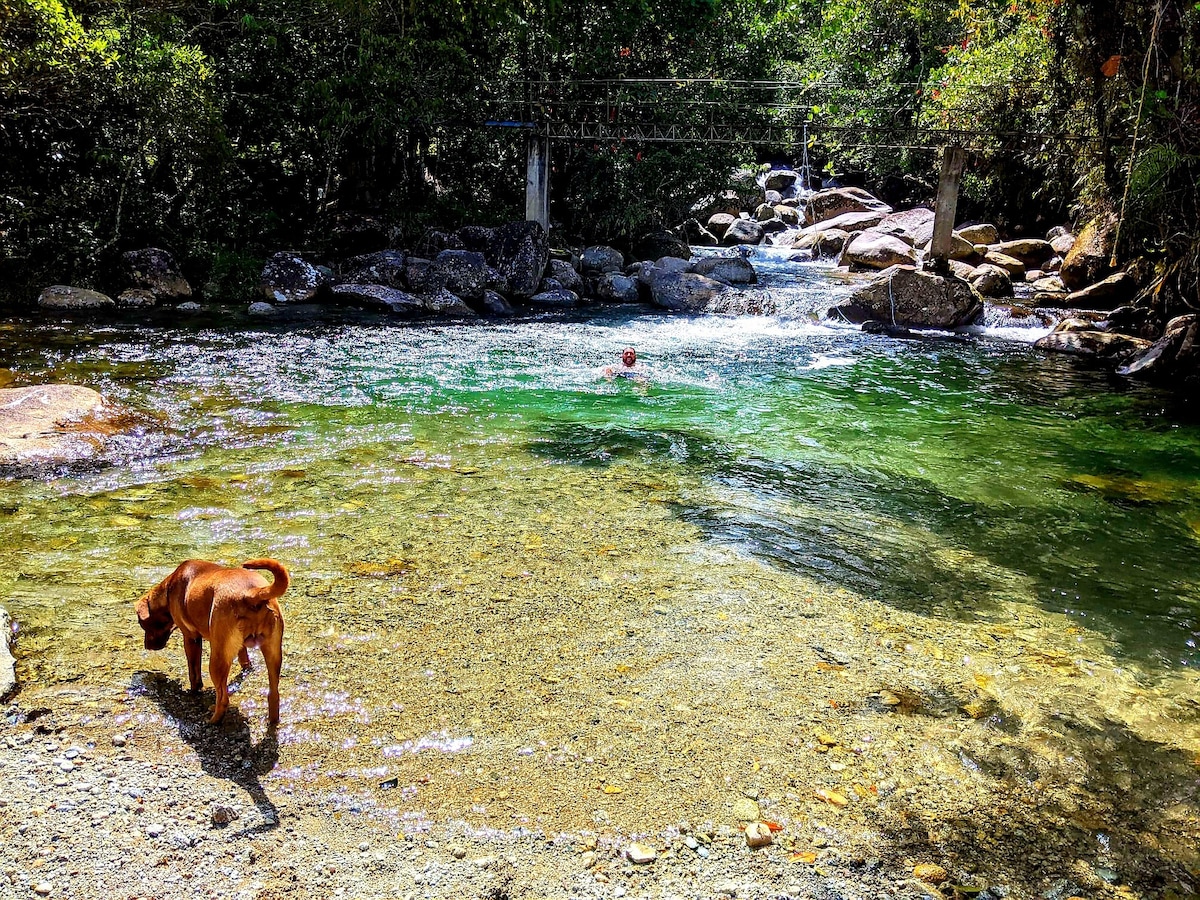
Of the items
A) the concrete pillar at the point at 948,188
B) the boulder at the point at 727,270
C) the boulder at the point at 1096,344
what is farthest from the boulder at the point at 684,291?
the boulder at the point at 1096,344

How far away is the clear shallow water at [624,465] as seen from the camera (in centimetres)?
567

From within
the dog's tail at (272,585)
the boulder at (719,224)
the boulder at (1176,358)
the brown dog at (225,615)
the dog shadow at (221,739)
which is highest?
the boulder at (719,224)

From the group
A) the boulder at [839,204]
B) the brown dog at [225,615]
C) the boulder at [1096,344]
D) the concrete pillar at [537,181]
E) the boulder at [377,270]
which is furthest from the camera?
the boulder at [839,204]

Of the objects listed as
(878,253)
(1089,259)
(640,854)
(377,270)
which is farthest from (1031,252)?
(640,854)

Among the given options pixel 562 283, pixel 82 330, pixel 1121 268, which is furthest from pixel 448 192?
pixel 1121 268

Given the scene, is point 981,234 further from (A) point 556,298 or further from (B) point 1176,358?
(A) point 556,298

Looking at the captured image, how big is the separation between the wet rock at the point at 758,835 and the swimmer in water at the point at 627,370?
29.7 ft

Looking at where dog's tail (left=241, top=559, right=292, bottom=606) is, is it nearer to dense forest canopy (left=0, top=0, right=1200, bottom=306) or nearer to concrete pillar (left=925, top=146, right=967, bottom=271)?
dense forest canopy (left=0, top=0, right=1200, bottom=306)

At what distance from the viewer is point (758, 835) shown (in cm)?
327

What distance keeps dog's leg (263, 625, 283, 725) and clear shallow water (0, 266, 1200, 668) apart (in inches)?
56.0

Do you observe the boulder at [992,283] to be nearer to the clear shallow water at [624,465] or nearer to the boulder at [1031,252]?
the boulder at [1031,252]

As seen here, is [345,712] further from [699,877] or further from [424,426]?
[424,426]

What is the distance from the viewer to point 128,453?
24.7 ft

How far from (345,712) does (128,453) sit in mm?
4885
